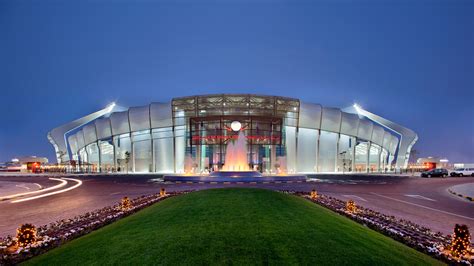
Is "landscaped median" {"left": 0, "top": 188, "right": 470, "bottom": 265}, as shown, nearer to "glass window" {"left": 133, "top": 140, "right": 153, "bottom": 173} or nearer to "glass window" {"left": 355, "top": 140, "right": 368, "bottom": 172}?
"glass window" {"left": 133, "top": 140, "right": 153, "bottom": 173}

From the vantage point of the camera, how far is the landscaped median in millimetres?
6012

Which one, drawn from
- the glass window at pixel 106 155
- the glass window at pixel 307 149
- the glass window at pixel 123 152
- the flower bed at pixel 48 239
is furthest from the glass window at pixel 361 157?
the flower bed at pixel 48 239

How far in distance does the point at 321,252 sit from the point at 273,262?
1.24 metres

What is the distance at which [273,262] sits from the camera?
18.7ft

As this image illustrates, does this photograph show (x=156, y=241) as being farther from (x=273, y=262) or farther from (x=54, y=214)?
(x=54, y=214)

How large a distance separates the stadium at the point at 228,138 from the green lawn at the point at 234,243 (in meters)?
67.9

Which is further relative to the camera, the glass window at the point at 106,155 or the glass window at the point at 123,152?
the glass window at the point at 106,155

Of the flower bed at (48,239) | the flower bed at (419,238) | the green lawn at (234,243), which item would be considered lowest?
the flower bed at (419,238)

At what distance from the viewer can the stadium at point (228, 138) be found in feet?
262

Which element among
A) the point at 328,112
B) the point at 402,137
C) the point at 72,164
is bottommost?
the point at 72,164

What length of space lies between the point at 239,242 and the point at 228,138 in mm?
70676

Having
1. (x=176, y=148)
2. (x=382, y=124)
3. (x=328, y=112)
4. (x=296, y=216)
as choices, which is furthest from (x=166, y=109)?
(x=296, y=216)

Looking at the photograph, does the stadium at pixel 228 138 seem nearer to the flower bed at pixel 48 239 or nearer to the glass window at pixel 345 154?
the glass window at pixel 345 154

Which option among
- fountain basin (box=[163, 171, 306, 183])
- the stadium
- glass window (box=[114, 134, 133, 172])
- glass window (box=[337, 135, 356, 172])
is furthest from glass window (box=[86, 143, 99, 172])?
glass window (box=[337, 135, 356, 172])
